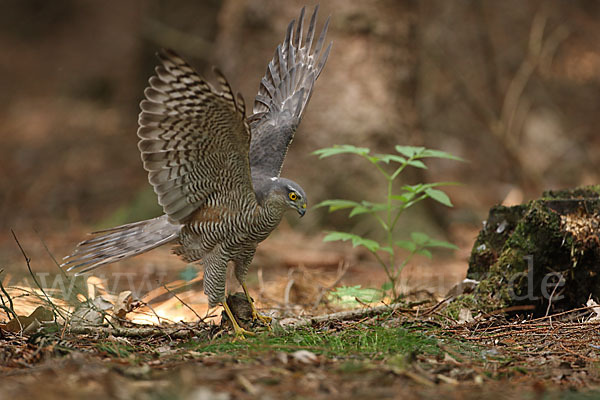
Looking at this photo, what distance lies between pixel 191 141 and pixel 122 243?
4.29 ft

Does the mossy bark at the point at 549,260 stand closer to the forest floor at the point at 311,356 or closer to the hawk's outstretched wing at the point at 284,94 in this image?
the forest floor at the point at 311,356

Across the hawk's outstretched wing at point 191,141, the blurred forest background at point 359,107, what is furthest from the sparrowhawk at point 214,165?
the blurred forest background at point 359,107

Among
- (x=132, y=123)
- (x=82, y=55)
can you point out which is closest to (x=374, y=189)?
(x=132, y=123)

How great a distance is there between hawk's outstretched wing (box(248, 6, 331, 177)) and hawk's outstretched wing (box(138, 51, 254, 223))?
2.20ft

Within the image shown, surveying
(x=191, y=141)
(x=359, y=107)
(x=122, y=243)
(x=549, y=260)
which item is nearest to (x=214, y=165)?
(x=191, y=141)

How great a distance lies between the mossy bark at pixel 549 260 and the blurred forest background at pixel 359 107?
303 cm

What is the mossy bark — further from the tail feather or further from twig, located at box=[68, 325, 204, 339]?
the tail feather

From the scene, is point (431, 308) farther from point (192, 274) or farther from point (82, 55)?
point (82, 55)

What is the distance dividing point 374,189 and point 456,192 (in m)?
3.81

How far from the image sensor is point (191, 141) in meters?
3.64

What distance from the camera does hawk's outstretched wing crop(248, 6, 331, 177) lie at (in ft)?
14.9

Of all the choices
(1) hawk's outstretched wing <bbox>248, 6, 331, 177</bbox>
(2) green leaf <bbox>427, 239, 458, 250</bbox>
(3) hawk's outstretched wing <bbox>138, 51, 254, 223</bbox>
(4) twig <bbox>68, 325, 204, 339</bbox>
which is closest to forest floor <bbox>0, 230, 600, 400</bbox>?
(4) twig <bbox>68, 325, 204, 339</bbox>

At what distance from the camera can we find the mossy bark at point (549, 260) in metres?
3.72

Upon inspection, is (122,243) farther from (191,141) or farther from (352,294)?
(352,294)
